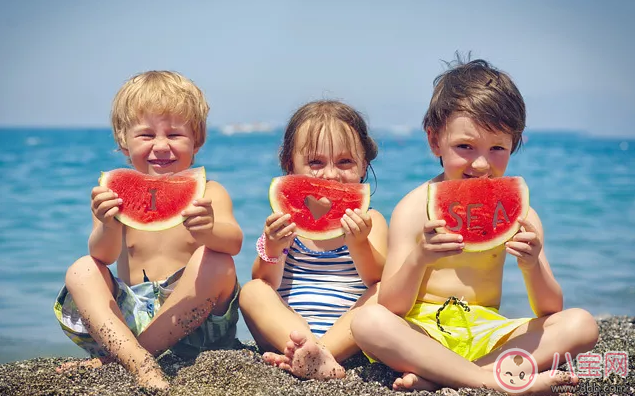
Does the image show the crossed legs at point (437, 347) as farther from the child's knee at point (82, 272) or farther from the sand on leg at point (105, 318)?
the child's knee at point (82, 272)

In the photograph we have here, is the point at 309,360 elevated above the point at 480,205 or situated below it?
below

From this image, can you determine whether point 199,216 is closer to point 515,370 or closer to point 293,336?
point 293,336

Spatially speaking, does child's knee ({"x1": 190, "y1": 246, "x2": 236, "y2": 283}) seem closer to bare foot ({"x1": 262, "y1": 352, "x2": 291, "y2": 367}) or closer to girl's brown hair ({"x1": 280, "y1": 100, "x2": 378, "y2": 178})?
bare foot ({"x1": 262, "y1": 352, "x2": 291, "y2": 367})

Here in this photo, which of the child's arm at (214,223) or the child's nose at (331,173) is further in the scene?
the child's nose at (331,173)

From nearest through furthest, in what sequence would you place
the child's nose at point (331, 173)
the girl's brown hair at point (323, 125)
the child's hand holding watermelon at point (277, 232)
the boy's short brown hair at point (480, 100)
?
the boy's short brown hair at point (480, 100)
the child's hand holding watermelon at point (277, 232)
the child's nose at point (331, 173)
the girl's brown hair at point (323, 125)

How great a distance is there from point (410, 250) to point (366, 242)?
367mm

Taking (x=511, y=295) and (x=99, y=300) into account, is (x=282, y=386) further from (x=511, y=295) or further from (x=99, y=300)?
(x=511, y=295)

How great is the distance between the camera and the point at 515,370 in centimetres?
371

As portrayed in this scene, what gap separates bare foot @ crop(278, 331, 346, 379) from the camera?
12.6 feet

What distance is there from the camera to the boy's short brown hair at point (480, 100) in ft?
13.1

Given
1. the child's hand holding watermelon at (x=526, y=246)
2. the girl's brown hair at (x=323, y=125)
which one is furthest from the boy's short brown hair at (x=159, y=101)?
the child's hand holding watermelon at (x=526, y=246)

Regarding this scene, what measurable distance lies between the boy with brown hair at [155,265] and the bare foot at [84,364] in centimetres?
2

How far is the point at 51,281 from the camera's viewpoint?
7.79 m

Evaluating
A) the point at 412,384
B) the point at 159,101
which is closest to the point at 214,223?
the point at 159,101
